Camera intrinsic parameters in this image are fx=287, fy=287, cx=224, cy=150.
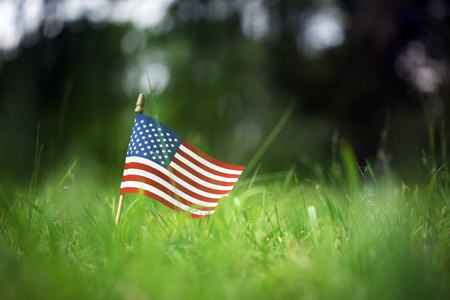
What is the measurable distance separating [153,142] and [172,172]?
0.19 m

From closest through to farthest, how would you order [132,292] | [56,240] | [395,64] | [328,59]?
[132,292], [56,240], [395,64], [328,59]

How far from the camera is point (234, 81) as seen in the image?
5.16 metres

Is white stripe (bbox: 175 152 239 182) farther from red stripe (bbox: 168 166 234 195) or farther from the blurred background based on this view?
the blurred background

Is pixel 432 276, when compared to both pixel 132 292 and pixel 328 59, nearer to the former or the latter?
pixel 132 292

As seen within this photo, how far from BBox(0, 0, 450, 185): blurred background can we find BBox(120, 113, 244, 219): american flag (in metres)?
2.28

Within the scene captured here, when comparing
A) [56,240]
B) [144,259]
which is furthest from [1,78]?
[144,259]

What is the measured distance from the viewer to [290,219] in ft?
5.28

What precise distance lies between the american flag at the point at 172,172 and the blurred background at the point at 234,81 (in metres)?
2.28

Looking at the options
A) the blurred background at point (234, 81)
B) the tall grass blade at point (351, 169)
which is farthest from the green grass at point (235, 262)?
the blurred background at point (234, 81)

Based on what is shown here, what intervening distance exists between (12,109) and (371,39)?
17.0ft

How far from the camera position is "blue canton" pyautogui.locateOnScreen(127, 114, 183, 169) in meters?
1.51

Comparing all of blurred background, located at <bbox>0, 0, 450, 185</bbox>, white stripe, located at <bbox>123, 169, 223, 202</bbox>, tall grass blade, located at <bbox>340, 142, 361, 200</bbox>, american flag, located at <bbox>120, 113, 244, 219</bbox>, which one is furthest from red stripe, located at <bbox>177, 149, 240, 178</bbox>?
blurred background, located at <bbox>0, 0, 450, 185</bbox>

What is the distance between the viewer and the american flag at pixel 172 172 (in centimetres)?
147

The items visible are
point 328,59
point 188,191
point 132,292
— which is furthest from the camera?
point 328,59
